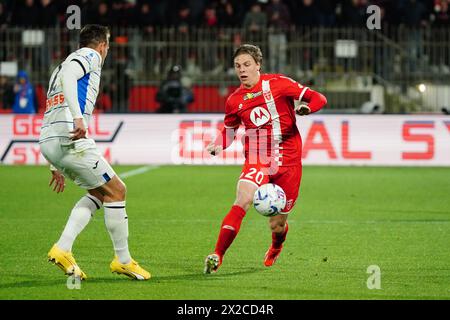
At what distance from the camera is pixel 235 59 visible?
916 cm

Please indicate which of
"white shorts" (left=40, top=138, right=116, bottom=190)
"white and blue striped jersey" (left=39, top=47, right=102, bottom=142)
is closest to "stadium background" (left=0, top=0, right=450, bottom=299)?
"white shorts" (left=40, top=138, right=116, bottom=190)

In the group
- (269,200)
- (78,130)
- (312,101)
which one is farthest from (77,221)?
(312,101)

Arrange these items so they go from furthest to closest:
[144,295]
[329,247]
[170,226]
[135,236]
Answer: [170,226], [135,236], [329,247], [144,295]

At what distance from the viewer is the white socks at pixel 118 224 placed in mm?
8461

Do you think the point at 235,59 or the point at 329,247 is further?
the point at 329,247

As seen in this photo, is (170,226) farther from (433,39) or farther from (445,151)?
(433,39)

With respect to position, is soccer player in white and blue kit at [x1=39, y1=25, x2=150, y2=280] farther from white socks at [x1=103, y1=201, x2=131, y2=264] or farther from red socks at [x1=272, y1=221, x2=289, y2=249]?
red socks at [x1=272, y1=221, x2=289, y2=249]

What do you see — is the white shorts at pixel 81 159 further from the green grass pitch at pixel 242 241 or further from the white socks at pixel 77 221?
the green grass pitch at pixel 242 241

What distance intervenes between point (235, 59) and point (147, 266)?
1.96m

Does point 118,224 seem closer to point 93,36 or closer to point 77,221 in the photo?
point 77,221

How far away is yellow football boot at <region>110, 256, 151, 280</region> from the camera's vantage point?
8461mm

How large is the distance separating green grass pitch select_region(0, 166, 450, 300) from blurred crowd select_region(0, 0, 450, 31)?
707 centimetres

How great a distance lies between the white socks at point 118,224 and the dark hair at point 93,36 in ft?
4.27

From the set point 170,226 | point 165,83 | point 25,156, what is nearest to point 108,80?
point 165,83
